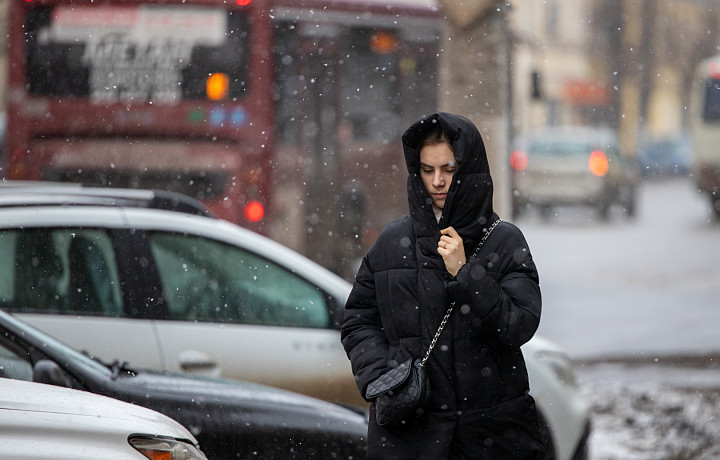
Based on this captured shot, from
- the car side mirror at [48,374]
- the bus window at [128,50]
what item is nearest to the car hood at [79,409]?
the car side mirror at [48,374]

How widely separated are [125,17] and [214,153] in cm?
143

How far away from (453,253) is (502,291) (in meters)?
0.17

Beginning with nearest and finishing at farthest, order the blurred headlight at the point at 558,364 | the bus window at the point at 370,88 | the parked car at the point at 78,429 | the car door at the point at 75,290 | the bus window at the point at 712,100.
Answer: the parked car at the point at 78,429 < the car door at the point at 75,290 < the blurred headlight at the point at 558,364 < the bus window at the point at 370,88 < the bus window at the point at 712,100

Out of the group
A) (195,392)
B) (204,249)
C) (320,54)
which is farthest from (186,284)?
(320,54)

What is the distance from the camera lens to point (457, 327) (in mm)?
3092

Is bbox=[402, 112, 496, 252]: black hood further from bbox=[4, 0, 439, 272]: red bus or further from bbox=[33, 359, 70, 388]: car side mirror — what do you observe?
bbox=[4, 0, 439, 272]: red bus

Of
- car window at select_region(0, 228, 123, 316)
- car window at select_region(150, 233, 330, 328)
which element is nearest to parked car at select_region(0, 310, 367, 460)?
car window at select_region(0, 228, 123, 316)

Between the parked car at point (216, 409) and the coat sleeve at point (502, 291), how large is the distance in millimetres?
1129

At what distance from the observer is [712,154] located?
23.7 meters

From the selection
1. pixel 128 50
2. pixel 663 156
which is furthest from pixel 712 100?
pixel 128 50

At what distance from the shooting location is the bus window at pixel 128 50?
10078 millimetres

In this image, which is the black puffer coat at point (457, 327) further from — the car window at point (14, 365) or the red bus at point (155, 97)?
the red bus at point (155, 97)

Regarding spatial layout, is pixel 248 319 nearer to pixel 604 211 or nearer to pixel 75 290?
pixel 75 290

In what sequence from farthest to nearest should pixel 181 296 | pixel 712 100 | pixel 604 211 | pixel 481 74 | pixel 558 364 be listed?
pixel 712 100 → pixel 604 211 → pixel 481 74 → pixel 558 364 → pixel 181 296
